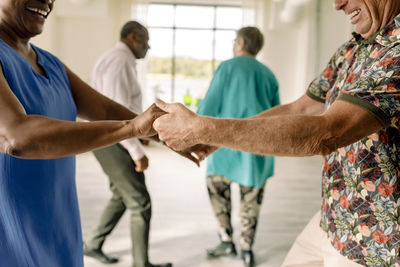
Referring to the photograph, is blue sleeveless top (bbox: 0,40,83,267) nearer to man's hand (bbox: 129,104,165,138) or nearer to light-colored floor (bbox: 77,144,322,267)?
man's hand (bbox: 129,104,165,138)

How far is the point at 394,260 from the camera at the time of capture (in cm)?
129

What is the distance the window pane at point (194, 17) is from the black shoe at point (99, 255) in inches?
324

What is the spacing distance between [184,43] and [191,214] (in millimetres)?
7078

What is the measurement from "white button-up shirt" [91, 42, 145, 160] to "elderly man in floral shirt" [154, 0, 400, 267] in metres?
1.35

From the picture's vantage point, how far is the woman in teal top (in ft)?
10.2

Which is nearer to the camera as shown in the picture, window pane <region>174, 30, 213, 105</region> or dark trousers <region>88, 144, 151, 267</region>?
dark trousers <region>88, 144, 151, 267</region>

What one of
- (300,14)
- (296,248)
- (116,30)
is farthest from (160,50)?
(296,248)

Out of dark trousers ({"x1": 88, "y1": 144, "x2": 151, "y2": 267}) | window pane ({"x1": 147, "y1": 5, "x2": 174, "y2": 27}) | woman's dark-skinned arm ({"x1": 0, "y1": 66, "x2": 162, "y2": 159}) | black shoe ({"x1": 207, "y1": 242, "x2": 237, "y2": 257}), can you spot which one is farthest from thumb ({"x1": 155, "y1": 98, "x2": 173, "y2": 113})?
window pane ({"x1": 147, "y1": 5, "x2": 174, "y2": 27})

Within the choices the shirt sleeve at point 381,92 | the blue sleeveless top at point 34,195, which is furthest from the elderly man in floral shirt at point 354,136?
the blue sleeveless top at point 34,195

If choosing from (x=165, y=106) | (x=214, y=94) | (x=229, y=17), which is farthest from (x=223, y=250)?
(x=229, y=17)

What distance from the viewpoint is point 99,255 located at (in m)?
3.15

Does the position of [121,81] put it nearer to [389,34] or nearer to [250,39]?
[250,39]

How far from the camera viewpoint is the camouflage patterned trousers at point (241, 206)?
10.4ft

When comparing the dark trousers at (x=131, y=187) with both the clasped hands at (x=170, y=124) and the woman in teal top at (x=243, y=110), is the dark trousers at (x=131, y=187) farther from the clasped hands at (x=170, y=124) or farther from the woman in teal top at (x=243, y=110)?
the clasped hands at (x=170, y=124)
